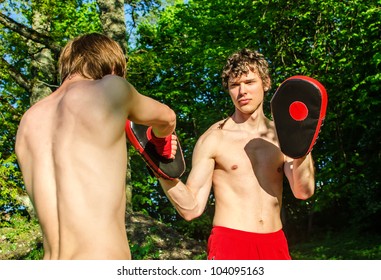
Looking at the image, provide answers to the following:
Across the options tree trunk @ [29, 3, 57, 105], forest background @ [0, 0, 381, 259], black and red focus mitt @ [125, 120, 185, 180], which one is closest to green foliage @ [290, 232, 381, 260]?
forest background @ [0, 0, 381, 259]

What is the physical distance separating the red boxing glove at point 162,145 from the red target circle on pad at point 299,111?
3.14 feet

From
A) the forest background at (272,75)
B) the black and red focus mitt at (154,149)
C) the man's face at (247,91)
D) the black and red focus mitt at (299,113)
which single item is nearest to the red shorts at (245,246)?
the black and red focus mitt at (299,113)

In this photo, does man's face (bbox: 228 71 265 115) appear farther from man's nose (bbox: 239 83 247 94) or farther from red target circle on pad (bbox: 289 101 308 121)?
red target circle on pad (bbox: 289 101 308 121)

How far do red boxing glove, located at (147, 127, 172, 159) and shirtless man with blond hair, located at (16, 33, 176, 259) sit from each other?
720mm

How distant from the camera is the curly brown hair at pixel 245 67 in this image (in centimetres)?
399

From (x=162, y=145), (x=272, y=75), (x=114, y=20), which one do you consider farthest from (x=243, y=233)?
(x=272, y=75)

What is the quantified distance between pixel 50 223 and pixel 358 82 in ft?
36.9

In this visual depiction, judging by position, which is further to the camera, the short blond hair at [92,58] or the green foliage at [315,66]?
the green foliage at [315,66]

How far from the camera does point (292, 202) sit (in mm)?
21359

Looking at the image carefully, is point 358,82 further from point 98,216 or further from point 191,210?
point 98,216

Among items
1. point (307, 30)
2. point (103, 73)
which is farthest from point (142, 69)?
point (103, 73)

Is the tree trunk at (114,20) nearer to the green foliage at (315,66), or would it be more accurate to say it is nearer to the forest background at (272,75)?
the forest background at (272,75)

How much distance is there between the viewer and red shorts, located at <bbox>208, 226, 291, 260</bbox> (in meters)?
3.58

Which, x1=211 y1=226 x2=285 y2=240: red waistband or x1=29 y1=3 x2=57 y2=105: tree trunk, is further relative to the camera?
x1=29 y1=3 x2=57 y2=105: tree trunk
